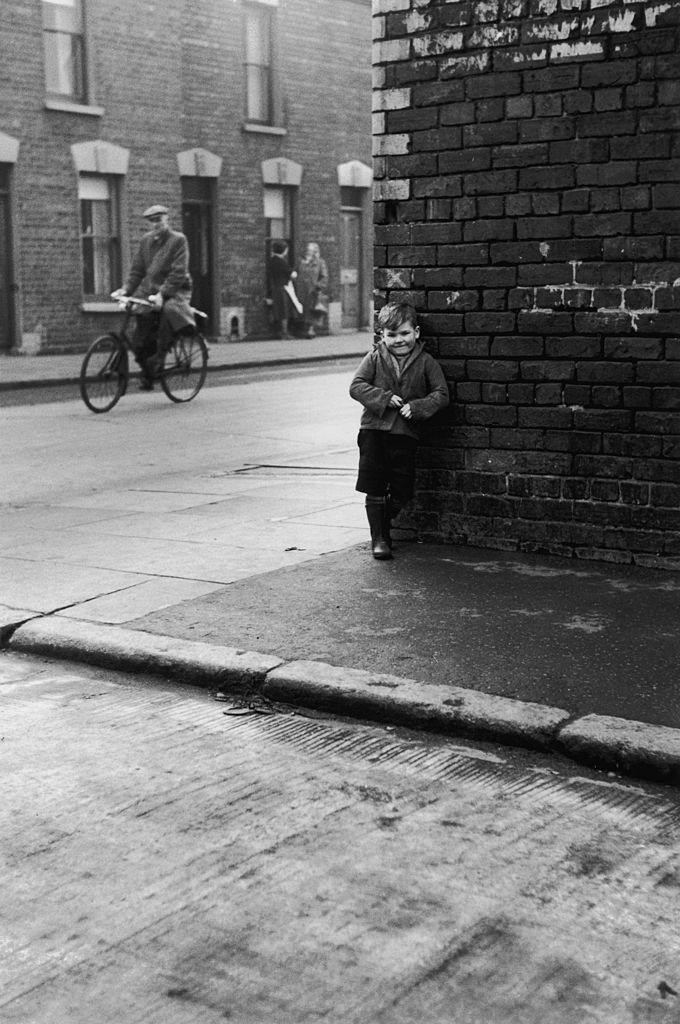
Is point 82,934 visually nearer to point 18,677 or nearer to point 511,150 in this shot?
point 18,677

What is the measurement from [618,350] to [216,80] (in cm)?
2179

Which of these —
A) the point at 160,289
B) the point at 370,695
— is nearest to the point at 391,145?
the point at 370,695

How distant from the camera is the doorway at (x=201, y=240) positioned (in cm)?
2705

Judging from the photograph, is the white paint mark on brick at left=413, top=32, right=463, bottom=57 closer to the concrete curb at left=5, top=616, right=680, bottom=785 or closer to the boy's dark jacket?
the boy's dark jacket

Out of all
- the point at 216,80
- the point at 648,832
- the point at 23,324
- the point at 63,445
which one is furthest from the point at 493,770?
the point at 216,80

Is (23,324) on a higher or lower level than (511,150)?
lower

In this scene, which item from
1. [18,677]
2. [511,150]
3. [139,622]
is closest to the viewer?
[18,677]

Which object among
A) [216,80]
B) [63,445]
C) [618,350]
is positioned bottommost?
[63,445]

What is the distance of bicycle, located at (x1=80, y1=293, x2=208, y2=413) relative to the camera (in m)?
15.3

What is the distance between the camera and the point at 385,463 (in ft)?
24.1

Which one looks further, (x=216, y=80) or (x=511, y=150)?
(x=216, y=80)

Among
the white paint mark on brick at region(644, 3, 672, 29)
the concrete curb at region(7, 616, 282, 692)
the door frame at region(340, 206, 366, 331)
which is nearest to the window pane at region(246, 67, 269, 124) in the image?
the door frame at region(340, 206, 366, 331)

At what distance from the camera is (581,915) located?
3396 millimetres

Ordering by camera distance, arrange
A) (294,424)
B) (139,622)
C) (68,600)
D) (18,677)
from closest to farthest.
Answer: (18,677), (139,622), (68,600), (294,424)
